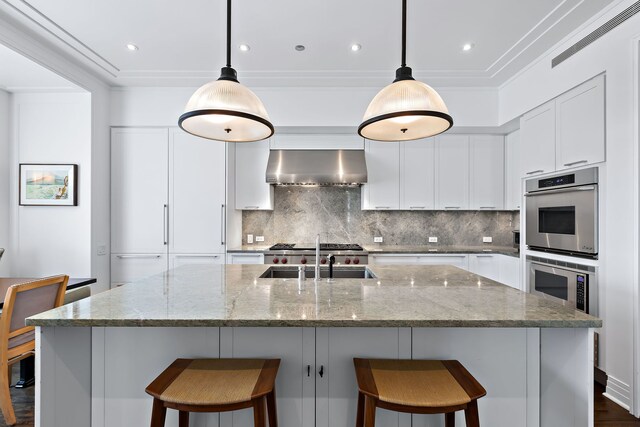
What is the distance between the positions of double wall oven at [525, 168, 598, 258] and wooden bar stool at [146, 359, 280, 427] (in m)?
2.58

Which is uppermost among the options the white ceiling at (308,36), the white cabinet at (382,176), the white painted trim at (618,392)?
the white ceiling at (308,36)

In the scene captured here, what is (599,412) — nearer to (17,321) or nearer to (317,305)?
(317,305)

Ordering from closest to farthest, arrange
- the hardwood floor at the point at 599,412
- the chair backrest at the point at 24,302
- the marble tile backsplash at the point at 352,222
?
the chair backrest at the point at 24,302 → the hardwood floor at the point at 599,412 → the marble tile backsplash at the point at 352,222

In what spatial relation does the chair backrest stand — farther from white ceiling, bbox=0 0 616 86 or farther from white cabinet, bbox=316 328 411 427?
white ceiling, bbox=0 0 616 86

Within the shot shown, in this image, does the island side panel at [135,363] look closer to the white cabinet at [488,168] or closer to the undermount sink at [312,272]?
the undermount sink at [312,272]

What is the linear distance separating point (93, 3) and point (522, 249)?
14.5ft

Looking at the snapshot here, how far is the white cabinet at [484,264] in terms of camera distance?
12.0ft

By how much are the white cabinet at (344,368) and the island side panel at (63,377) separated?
107 cm

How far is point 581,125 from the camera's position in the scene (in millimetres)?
2490

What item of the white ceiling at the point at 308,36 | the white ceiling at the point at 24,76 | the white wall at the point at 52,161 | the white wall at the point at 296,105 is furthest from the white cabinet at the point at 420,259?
the white ceiling at the point at 24,76

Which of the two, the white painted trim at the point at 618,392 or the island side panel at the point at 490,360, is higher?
the island side panel at the point at 490,360

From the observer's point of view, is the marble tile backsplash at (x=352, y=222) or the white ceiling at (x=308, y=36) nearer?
the white ceiling at (x=308, y=36)

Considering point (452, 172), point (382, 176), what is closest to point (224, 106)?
point (382, 176)

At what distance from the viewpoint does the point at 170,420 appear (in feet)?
4.82
